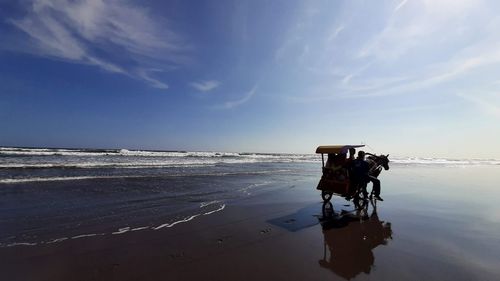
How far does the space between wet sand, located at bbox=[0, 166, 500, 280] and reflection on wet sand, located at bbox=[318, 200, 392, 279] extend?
2 centimetres

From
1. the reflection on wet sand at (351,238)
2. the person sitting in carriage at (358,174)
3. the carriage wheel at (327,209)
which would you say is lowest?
the reflection on wet sand at (351,238)

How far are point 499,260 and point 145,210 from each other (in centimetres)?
928

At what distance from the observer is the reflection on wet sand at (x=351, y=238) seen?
5.71 m

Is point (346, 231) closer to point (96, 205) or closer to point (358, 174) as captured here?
point (358, 174)

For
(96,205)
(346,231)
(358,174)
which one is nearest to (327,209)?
(358,174)

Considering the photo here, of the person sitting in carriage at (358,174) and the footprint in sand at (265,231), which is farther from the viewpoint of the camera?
the person sitting in carriage at (358,174)

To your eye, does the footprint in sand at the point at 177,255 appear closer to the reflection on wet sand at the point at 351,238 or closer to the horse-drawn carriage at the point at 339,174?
the reflection on wet sand at the point at 351,238

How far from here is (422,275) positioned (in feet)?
17.3

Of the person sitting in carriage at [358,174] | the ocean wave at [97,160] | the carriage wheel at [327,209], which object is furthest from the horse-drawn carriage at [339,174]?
the ocean wave at [97,160]

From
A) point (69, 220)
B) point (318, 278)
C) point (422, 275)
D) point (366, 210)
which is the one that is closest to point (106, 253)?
point (69, 220)

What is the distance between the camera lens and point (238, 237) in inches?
293

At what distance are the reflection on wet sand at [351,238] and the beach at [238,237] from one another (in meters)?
0.03

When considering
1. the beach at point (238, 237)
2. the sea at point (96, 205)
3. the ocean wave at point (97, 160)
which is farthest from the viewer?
the ocean wave at point (97, 160)

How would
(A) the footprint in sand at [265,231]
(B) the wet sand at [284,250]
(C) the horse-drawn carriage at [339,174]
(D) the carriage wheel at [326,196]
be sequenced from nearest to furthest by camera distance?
(B) the wet sand at [284,250] → (A) the footprint in sand at [265,231] → (C) the horse-drawn carriage at [339,174] → (D) the carriage wheel at [326,196]
